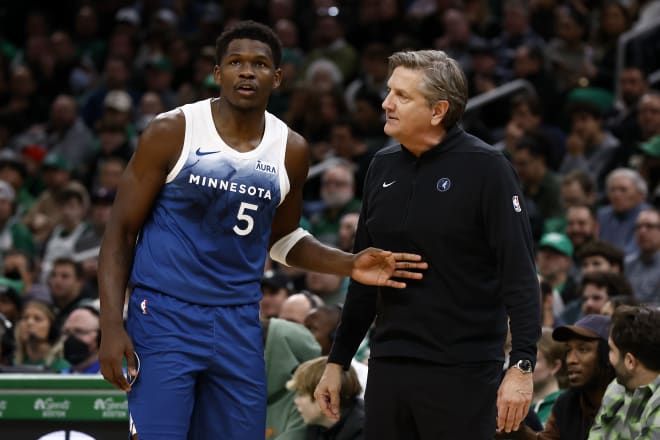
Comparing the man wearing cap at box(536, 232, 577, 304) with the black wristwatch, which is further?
the man wearing cap at box(536, 232, 577, 304)

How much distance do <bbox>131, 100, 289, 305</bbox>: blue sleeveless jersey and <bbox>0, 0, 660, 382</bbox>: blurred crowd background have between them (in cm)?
256

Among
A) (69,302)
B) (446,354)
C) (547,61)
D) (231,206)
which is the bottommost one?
(69,302)

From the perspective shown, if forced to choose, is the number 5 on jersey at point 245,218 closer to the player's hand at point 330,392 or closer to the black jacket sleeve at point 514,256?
the player's hand at point 330,392

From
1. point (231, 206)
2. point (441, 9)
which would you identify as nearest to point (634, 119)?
point (441, 9)

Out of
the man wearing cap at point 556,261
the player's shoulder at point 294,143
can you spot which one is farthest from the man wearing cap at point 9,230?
the player's shoulder at point 294,143

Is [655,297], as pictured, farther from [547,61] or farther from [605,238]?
[547,61]

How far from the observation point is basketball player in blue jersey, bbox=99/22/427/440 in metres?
3.99

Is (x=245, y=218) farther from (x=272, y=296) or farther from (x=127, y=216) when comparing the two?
(x=272, y=296)

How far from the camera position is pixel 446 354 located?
382cm

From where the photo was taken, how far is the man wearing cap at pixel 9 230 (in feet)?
36.5

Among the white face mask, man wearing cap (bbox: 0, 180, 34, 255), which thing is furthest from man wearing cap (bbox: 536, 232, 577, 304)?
man wearing cap (bbox: 0, 180, 34, 255)

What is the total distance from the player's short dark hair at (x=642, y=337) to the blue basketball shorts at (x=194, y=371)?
5.07ft

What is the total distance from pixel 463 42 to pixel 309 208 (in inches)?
109

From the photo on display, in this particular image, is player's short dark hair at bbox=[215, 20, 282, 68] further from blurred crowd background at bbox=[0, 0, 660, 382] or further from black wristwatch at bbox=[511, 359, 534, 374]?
blurred crowd background at bbox=[0, 0, 660, 382]
